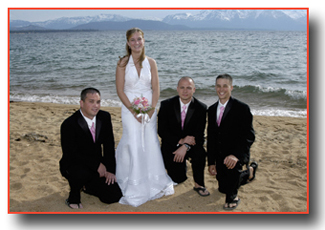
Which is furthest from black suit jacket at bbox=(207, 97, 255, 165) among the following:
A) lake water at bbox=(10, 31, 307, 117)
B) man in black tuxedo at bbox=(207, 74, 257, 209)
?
lake water at bbox=(10, 31, 307, 117)

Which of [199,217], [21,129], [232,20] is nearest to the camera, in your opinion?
[199,217]

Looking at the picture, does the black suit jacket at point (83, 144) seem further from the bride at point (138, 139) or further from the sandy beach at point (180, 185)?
the sandy beach at point (180, 185)

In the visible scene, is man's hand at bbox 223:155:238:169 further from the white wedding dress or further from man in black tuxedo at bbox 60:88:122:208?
man in black tuxedo at bbox 60:88:122:208

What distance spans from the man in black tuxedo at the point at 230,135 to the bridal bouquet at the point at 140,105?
978 millimetres

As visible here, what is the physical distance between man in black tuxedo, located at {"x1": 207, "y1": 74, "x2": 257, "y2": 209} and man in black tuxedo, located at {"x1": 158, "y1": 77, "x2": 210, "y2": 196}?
0.75 ft

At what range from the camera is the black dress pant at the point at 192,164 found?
15.5 feet

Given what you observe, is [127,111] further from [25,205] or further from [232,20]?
[232,20]

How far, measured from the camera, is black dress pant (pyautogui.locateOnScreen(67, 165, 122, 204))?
14.0 ft

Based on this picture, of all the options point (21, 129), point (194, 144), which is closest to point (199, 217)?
point (194, 144)

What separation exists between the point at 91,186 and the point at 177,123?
167 centimetres

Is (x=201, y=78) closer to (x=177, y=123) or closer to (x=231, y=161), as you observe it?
(x=177, y=123)

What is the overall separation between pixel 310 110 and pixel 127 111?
2.89 m

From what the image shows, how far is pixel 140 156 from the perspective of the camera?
473cm

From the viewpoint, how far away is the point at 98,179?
445cm
